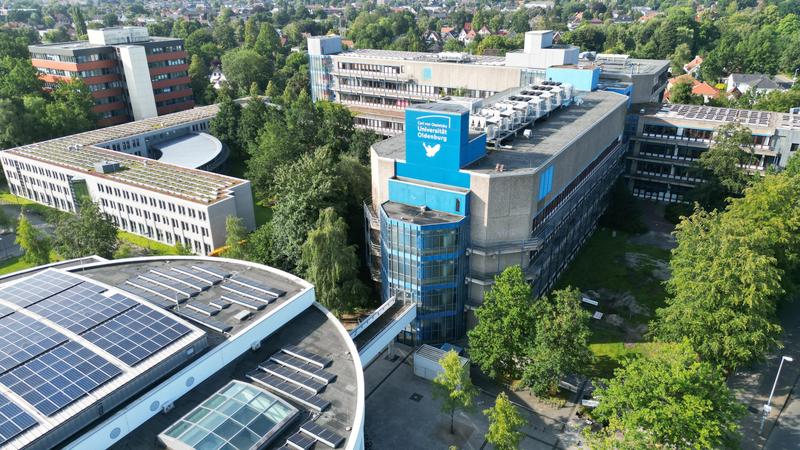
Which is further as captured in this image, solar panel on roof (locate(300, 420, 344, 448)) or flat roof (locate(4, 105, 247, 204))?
flat roof (locate(4, 105, 247, 204))

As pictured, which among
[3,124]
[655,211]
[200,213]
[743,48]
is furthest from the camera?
[743,48]

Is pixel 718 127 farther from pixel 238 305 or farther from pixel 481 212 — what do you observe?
pixel 238 305

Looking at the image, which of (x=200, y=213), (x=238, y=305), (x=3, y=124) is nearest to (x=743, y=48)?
(x=200, y=213)

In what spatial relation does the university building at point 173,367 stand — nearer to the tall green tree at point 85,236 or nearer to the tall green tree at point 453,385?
the tall green tree at point 453,385

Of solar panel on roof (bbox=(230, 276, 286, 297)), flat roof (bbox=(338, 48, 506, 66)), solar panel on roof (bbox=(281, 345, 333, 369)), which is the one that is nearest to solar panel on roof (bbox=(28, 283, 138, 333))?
solar panel on roof (bbox=(230, 276, 286, 297))

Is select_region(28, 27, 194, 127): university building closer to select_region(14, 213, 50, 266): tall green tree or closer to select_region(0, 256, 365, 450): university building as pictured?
select_region(14, 213, 50, 266): tall green tree

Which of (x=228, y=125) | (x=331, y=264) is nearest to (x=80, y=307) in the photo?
(x=331, y=264)
